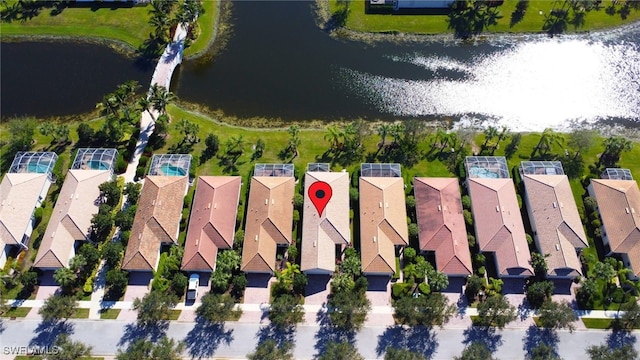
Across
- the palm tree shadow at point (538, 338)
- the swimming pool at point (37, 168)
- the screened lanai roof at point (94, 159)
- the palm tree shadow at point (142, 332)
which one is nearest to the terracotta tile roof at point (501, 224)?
the palm tree shadow at point (538, 338)

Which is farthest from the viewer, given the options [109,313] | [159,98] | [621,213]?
[159,98]

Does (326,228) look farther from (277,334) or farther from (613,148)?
(613,148)

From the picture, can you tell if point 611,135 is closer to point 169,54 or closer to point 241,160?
point 241,160

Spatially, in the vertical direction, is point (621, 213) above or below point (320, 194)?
below

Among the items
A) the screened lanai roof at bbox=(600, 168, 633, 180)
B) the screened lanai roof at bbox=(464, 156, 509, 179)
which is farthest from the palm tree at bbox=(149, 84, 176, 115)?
the screened lanai roof at bbox=(600, 168, 633, 180)

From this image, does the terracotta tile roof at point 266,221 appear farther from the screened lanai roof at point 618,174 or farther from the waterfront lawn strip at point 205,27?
the screened lanai roof at point 618,174

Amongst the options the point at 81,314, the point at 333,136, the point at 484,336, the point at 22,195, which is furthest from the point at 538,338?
the point at 22,195

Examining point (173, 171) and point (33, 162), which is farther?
point (33, 162)
